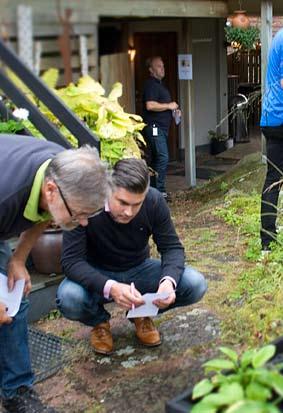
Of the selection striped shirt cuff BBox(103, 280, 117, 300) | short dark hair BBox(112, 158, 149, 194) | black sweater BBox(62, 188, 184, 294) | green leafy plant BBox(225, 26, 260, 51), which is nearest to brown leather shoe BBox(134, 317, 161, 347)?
black sweater BBox(62, 188, 184, 294)

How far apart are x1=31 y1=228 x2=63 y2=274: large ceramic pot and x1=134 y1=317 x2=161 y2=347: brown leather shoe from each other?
2.81ft

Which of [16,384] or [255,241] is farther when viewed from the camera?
[255,241]

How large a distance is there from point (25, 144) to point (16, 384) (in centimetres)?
111

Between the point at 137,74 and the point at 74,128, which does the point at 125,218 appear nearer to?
the point at 74,128

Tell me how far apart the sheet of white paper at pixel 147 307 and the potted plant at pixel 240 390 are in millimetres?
1176

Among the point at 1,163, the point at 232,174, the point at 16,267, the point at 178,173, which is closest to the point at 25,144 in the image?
the point at 1,163

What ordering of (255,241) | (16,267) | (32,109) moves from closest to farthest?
(16,267) → (32,109) → (255,241)

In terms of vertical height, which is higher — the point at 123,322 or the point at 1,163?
the point at 1,163

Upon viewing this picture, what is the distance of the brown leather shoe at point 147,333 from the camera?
3564mm

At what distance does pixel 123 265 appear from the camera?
11.5ft

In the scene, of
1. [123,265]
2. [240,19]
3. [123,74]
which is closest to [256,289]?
[123,265]

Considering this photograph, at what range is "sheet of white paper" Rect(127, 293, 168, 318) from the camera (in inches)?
127

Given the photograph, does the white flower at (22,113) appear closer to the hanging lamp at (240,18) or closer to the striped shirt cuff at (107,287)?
the striped shirt cuff at (107,287)

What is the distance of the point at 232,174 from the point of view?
28.9 feet
